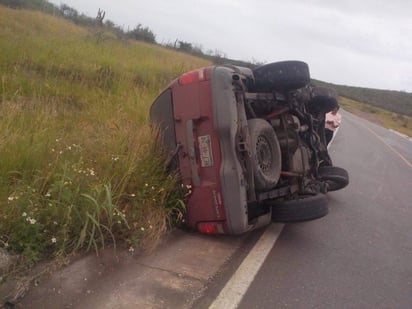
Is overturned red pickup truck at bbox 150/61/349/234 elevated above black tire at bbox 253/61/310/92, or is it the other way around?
black tire at bbox 253/61/310/92

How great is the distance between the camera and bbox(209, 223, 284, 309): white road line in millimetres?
2988

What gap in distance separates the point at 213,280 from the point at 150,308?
67 centimetres

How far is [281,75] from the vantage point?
4.38 metres

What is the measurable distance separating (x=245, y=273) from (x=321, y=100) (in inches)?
118

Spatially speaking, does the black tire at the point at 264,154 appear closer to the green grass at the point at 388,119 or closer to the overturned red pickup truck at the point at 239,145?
the overturned red pickup truck at the point at 239,145

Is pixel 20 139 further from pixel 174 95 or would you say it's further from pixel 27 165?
pixel 174 95

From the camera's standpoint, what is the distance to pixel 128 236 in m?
3.68

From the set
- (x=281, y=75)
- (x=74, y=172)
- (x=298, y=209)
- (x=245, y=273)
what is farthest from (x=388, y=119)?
(x=74, y=172)

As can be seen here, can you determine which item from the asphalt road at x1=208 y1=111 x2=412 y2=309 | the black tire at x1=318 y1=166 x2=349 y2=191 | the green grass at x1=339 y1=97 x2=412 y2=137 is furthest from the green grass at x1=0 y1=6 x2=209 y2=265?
the green grass at x1=339 y1=97 x2=412 y2=137

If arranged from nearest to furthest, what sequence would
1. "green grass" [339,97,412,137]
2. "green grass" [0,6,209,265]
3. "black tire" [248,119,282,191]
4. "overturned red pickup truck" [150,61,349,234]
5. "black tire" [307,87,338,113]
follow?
"green grass" [0,6,209,265] < "overturned red pickup truck" [150,61,349,234] < "black tire" [248,119,282,191] < "black tire" [307,87,338,113] < "green grass" [339,97,412,137]

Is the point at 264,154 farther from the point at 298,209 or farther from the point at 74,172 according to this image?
the point at 74,172

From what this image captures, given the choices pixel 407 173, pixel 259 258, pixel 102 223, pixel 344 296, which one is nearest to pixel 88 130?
pixel 102 223

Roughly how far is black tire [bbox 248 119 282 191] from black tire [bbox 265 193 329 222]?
261 mm

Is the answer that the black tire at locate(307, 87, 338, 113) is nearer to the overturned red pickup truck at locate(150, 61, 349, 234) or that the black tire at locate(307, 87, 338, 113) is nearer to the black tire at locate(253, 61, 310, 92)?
the overturned red pickup truck at locate(150, 61, 349, 234)
